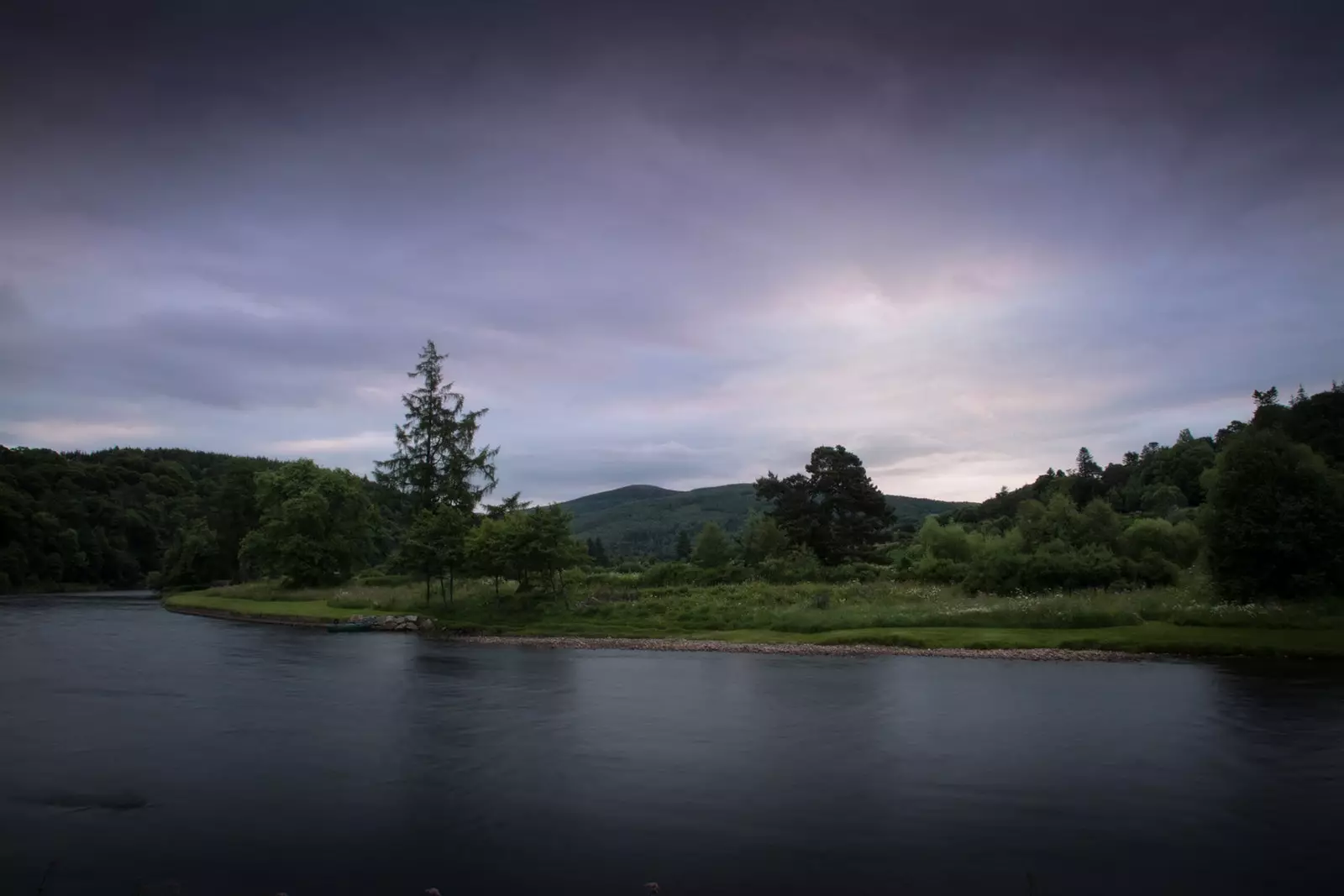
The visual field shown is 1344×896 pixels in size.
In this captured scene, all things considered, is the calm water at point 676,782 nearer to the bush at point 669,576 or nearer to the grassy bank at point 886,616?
the grassy bank at point 886,616

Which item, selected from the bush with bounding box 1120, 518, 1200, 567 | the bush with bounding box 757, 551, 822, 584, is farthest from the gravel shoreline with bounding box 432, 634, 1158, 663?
the bush with bounding box 1120, 518, 1200, 567

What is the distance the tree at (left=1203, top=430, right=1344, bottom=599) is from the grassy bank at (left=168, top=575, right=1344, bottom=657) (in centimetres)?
172

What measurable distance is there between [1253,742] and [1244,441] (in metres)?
25.9

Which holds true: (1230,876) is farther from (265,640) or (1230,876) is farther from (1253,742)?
(265,640)

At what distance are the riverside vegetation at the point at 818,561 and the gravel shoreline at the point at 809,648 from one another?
0.84 meters

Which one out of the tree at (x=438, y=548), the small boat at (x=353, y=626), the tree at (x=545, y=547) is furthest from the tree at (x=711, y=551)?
the small boat at (x=353, y=626)

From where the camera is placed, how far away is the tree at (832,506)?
2832 inches

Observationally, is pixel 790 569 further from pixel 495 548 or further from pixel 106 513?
pixel 106 513

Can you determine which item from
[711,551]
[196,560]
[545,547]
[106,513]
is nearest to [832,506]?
[711,551]

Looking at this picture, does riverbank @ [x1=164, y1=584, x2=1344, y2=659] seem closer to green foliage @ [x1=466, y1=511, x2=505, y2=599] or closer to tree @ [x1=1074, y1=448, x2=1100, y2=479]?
green foliage @ [x1=466, y1=511, x2=505, y2=599]

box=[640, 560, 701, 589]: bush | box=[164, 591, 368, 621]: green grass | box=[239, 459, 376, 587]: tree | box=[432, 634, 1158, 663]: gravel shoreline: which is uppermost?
box=[239, 459, 376, 587]: tree

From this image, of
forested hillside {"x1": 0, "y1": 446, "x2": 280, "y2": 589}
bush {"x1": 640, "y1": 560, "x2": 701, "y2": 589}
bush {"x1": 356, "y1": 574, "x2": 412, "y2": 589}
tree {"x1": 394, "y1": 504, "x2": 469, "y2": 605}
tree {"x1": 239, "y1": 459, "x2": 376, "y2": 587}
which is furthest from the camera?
forested hillside {"x1": 0, "y1": 446, "x2": 280, "y2": 589}

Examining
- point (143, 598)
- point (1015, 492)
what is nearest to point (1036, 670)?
point (143, 598)

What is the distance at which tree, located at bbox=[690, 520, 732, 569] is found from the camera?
62.3 metres
